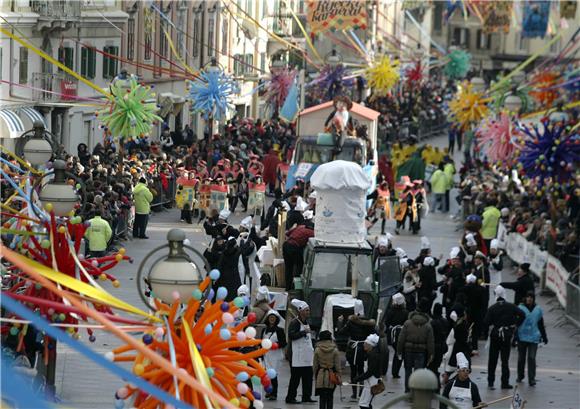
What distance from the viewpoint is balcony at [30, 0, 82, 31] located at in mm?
41219

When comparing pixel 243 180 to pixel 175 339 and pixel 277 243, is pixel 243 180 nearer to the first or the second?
pixel 277 243

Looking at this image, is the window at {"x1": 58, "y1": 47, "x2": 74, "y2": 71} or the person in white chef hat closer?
the person in white chef hat

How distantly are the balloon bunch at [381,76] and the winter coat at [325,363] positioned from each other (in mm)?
44857

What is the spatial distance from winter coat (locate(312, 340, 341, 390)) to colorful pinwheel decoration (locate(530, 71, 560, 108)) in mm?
38698

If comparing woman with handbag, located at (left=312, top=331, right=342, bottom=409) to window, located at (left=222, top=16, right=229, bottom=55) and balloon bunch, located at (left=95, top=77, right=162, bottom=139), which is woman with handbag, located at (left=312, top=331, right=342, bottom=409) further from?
window, located at (left=222, top=16, right=229, bottom=55)

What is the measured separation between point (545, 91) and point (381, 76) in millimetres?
6818

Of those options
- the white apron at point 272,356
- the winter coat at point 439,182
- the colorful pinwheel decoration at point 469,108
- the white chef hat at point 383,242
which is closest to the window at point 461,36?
the colorful pinwheel decoration at point 469,108

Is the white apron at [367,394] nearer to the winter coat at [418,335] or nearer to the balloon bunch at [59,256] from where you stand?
the winter coat at [418,335]

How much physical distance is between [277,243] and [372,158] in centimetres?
1567

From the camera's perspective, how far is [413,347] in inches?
792

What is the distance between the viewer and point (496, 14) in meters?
69.4

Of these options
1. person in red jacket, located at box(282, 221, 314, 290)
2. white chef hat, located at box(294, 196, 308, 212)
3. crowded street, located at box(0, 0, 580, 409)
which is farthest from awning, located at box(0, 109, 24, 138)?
person in red jacket, located at box(282, 221, 314, 290)

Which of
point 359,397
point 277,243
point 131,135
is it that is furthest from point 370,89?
point 359,397

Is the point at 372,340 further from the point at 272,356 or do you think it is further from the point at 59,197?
the point at 59,197
